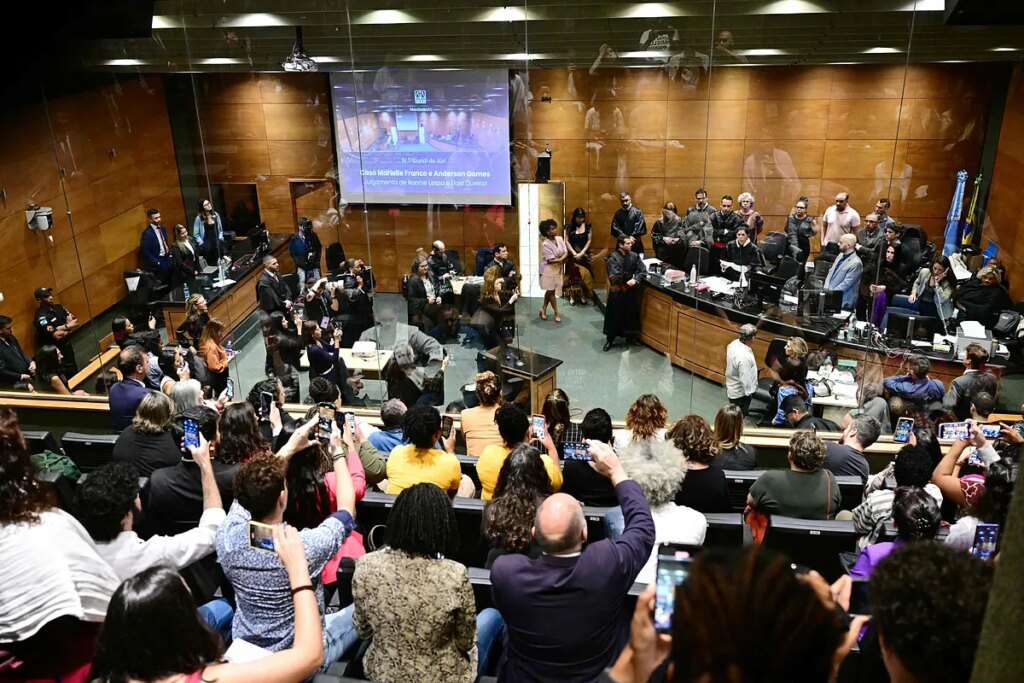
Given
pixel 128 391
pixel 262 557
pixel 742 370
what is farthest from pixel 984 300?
pixel 128 391

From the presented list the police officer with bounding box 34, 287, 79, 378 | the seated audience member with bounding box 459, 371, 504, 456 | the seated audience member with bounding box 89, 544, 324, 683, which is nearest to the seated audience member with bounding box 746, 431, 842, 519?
the seated audience member with bounding box 459, 371, 504, 456

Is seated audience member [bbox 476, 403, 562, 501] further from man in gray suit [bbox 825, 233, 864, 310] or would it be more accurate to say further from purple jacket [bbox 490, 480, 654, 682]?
man in gray suit [bbox 825, 233, 864, 310]

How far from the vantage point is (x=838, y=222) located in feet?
23.4

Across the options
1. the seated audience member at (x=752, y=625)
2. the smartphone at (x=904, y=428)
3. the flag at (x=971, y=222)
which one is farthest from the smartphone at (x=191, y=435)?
the flag at (x=971, y=222)

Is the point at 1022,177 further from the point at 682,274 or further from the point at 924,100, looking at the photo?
the point at 682,274

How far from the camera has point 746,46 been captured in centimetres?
657

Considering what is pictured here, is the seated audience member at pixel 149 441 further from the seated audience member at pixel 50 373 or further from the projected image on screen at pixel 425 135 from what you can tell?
the seated audience member at pixel 50 373

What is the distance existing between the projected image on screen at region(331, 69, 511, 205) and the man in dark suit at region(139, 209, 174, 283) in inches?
77.7

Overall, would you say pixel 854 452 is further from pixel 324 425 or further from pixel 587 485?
pixel 324 425

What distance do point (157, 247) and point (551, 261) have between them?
146 inches

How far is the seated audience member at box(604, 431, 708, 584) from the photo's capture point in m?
3.24

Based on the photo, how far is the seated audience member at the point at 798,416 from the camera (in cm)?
595

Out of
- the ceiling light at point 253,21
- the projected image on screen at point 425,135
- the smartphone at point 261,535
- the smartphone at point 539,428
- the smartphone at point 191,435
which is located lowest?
the smartphone at point 539,428

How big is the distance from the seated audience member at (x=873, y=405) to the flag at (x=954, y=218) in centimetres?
234
